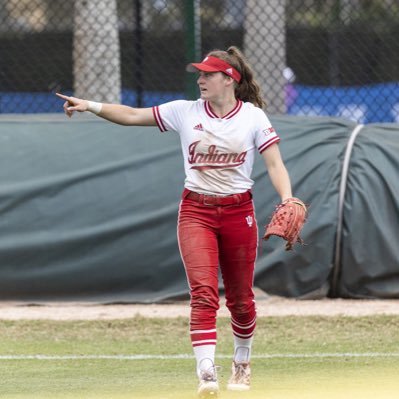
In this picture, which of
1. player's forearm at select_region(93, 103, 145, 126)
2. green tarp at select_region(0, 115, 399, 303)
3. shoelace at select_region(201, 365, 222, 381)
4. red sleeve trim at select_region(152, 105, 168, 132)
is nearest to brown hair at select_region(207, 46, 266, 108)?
red sleeve trim at select_region(152, 105, 168, 132)

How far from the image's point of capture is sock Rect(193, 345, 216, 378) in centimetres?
590

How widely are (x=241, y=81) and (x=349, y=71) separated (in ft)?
23.9

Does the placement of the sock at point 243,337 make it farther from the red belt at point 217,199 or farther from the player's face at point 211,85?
the player's face at point 211,85

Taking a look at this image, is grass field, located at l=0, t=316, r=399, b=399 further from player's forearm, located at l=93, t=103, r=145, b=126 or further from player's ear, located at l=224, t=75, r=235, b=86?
player's ear, located at l=224, t=75, r=235, b=86

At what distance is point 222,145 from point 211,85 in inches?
13.7

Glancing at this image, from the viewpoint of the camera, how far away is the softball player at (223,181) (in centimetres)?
622

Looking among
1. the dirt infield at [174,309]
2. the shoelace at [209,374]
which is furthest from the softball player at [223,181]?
the dirt infield at [174,309]

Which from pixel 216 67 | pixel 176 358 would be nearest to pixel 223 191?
pixel 216 67

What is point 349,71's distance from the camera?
13609 millimetres

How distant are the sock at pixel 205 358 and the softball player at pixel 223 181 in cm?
29

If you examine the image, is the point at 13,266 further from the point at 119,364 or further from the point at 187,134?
the point at 187,134

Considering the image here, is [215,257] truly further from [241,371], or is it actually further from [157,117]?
[157,117]

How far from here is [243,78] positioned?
6.54m

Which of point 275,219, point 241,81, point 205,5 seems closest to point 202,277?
point 275,219
